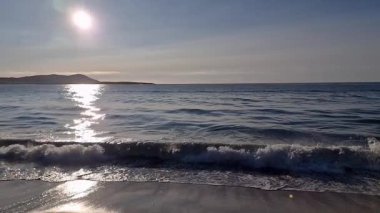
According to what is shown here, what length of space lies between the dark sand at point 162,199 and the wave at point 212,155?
2.59 m

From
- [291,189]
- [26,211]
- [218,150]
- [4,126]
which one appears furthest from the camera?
[4,126]

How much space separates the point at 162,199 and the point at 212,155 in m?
4.35

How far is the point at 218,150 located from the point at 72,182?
4728 mm

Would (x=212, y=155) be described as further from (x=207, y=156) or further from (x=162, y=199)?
(x=162, y=199)

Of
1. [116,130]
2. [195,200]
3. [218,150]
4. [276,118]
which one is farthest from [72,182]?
[276,118]

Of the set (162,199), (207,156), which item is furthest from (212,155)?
(162,199)

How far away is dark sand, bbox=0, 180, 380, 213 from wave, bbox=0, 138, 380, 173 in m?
2.59

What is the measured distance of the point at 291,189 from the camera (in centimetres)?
850

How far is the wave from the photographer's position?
1099 centimetres

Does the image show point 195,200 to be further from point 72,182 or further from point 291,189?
point 72,182

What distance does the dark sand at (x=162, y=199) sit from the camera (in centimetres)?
711

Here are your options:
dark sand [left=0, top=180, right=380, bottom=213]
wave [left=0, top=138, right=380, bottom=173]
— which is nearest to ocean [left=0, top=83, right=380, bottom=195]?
wave [left=0, top=138, right=380, bottom=173]

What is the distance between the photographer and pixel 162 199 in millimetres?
7645

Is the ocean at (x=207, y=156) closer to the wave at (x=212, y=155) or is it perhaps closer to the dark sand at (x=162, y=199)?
the wave at (x=212, y=155)
